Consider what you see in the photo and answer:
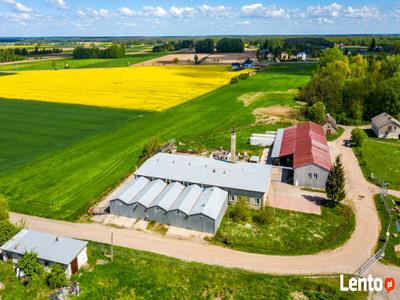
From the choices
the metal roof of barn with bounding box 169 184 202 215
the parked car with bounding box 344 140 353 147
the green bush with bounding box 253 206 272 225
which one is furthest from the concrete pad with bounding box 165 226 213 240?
the parked car with bounding box 344 140 353 147

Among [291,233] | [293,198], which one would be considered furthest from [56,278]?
[293,198]

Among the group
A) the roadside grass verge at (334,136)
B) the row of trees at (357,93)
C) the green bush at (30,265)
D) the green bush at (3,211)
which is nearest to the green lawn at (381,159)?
the roadside grass verge at (334,136)

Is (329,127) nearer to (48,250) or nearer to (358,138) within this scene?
(358,138)

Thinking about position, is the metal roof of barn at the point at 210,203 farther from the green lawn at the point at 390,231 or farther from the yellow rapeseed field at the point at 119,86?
the yellow rapeseed field at the point at 119,86

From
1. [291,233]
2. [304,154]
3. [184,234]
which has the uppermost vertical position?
[304,154]

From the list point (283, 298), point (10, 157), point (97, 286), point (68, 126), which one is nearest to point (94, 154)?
point (10, 157)

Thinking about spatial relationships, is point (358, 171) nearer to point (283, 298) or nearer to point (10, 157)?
point (283, 298)

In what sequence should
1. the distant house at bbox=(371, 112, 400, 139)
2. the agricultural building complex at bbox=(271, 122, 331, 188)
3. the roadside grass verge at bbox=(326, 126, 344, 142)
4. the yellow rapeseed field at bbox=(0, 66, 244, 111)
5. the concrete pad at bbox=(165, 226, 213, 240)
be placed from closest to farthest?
the concrete pad at bbox=(165, 226, 213, 240) < the agricultural building complex at bbox=(271, 122, 331, 188) < the distant house at bbox=(371, 112, 400, 139) < the roadside grass verge at bbox=(326, 126, 344, 142) < the yellow rapeseed field at bbox=(0, 66, 244, 111)

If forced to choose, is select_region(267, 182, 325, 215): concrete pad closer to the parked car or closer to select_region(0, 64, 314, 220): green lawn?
select_region(0, 64, 314, 220): green lawn
